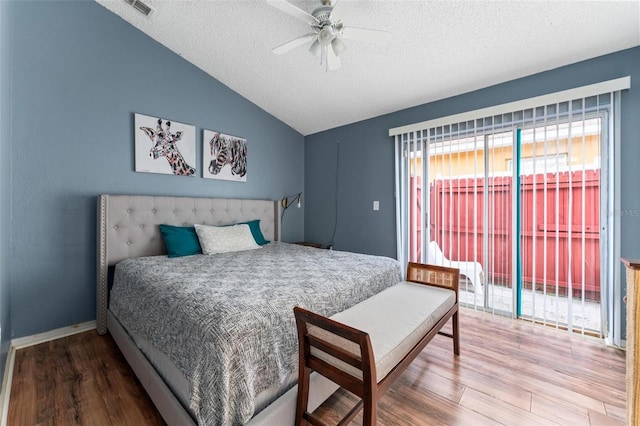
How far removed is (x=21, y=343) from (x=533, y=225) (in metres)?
4.41

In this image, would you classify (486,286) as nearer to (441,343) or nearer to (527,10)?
(441,343)

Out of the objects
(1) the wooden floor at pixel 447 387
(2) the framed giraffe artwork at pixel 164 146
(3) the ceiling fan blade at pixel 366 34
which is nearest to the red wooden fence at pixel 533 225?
(1) the wooden floor at pixel 447 387

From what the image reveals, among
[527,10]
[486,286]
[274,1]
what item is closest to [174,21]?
[274,1]

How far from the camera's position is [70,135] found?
2.29 m

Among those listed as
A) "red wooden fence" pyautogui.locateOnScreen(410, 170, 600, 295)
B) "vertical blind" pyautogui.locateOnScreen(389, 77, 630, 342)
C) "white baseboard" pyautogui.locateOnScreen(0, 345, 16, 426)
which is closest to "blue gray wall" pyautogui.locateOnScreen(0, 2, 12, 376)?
"white baseboard" pyautogui.locateOnScreen(0, 345, 16, 426)

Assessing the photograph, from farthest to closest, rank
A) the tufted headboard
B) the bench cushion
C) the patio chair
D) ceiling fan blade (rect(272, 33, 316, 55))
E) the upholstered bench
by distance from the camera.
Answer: the patio chair → the tufted headboard → ceiling fan blade (rect(272, 33, 316, 55)) → the bench cushion → the upholstered bench

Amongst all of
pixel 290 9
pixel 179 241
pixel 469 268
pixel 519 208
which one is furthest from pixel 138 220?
pixel 519 208

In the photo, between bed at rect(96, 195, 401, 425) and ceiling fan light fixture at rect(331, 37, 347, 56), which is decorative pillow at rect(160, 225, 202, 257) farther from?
ceiling fan light fixture at rect(331, 37, 347, 56)

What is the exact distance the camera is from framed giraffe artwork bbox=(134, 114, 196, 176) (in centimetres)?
264

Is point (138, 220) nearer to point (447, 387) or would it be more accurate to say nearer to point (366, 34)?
point (366, 34)

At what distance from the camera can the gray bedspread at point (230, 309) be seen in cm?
104

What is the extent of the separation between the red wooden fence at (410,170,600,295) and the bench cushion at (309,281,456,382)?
1112mm

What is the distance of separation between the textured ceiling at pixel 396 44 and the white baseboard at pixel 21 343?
286 cm

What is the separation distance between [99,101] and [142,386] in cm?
240
